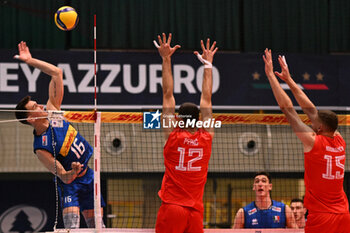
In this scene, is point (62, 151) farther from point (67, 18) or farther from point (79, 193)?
point (67, 18)

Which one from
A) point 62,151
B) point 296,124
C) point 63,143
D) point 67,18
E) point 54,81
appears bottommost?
point 62,151

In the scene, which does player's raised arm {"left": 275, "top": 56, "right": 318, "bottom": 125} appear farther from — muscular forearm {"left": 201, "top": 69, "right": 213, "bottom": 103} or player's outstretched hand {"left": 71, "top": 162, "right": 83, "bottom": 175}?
player's outstretched hand {"left": 71, "top": 162, "right": 83, "bottom": 175}

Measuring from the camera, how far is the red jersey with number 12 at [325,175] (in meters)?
8.98

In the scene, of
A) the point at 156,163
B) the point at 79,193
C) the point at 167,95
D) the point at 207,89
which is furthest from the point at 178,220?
the point at 156,163

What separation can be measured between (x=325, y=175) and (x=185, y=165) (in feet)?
6.40

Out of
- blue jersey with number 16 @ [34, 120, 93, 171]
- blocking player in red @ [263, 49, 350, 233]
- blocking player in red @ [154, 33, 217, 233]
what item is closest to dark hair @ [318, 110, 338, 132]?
blocking player in red @ [263, 49, 350, 233]

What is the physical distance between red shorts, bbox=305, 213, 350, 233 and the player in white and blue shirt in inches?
92.0

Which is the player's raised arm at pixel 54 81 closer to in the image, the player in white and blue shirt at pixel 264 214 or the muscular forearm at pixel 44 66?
the muscular forearm at pixel 44 66

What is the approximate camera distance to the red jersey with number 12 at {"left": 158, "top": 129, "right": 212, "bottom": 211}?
29.1 feet

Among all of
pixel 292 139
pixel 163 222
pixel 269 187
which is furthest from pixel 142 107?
pixel 163 222

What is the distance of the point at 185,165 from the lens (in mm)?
8875

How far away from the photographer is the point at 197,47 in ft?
61.5

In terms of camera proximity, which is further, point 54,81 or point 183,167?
point 54,81

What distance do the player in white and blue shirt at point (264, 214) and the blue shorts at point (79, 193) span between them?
8.31 feet
